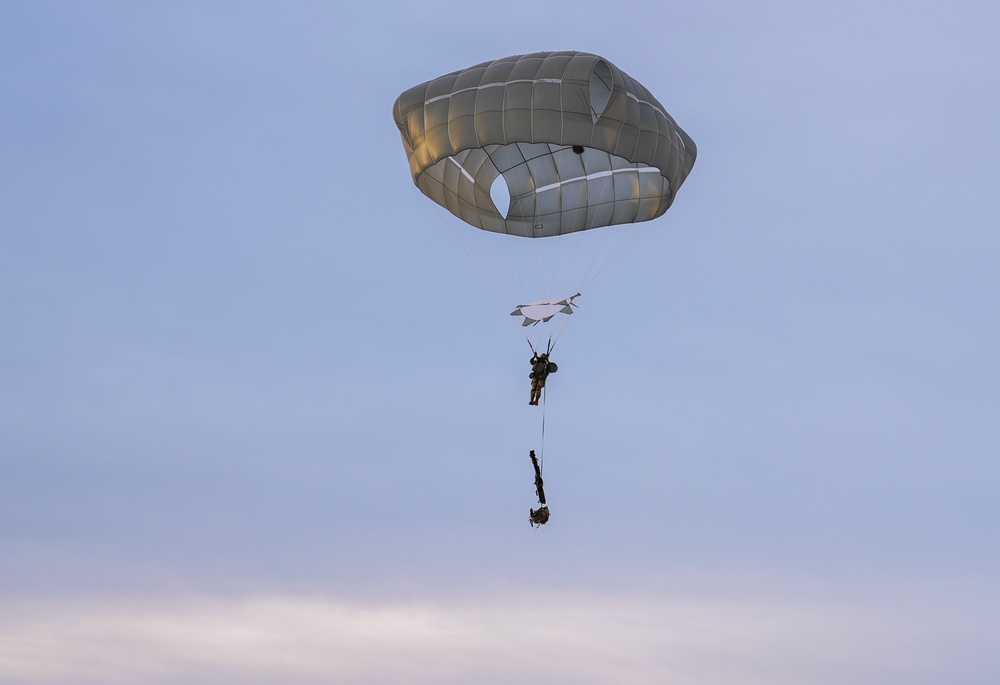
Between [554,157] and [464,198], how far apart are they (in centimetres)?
246

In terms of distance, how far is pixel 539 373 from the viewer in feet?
120

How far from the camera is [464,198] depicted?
3841 cm

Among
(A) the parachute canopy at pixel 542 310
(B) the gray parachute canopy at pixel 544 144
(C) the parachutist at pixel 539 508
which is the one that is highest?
(B) the gray parachute canopy at pixel 544 144

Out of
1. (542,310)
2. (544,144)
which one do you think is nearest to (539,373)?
(542,310)

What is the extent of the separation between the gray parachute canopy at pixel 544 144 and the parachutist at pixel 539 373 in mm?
3795

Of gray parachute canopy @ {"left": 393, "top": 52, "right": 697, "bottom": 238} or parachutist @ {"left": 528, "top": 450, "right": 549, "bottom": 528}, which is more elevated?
gray parachute canopy @ {"left": 393, "top": 52, "right": 697, "bottom": 238}

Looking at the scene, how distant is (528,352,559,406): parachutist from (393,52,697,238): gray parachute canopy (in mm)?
3795

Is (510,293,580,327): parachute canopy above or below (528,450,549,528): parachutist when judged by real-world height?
above

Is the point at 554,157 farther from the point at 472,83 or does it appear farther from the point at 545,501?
the point at 545,501

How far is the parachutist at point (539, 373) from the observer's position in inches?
1439

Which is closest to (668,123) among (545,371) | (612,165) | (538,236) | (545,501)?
(612,165)

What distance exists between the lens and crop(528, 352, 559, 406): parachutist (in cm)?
3656

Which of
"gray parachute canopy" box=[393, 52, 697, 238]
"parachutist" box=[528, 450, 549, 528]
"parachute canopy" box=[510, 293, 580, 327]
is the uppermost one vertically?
"gray parachute canopy" box=[393, 52, 697, 238]

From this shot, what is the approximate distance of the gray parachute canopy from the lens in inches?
1407
